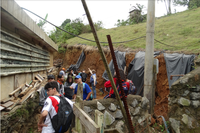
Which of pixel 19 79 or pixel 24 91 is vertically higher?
pixel 19 79

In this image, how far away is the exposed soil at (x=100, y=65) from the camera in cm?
759

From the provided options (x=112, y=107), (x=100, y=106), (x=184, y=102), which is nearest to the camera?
(x=100, y=106)

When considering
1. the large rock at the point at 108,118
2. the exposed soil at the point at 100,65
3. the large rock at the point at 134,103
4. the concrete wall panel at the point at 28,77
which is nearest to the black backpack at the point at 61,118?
the large rock at the point at 108,118

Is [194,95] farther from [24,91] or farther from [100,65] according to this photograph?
[100,65]

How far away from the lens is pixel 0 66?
331 centimetres

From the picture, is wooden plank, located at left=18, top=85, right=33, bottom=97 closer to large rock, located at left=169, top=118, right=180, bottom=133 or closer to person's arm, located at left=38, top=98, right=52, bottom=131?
person's arm, located at left=38, top=98, right=52, bottom=131

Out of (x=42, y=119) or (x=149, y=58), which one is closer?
(x=42, y=119)

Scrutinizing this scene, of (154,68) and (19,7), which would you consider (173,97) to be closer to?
(154,68)

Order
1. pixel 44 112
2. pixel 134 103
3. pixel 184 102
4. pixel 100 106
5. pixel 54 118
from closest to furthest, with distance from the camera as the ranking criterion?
pixel 44 112 < pixel 54 118 < pixel 100 106 < pixel 184 102 < pixel 134 103

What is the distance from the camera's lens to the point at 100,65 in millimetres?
13703

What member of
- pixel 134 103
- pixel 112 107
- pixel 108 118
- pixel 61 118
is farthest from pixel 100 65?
pixel 61 118

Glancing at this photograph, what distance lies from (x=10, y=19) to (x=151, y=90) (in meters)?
5.00

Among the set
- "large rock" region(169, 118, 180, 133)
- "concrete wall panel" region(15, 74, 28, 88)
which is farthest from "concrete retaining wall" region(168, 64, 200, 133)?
"concrete wall panel" region(15, 74, 28, 88)

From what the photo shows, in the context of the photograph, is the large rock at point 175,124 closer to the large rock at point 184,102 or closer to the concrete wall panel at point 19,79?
the large rock at point 184,102
